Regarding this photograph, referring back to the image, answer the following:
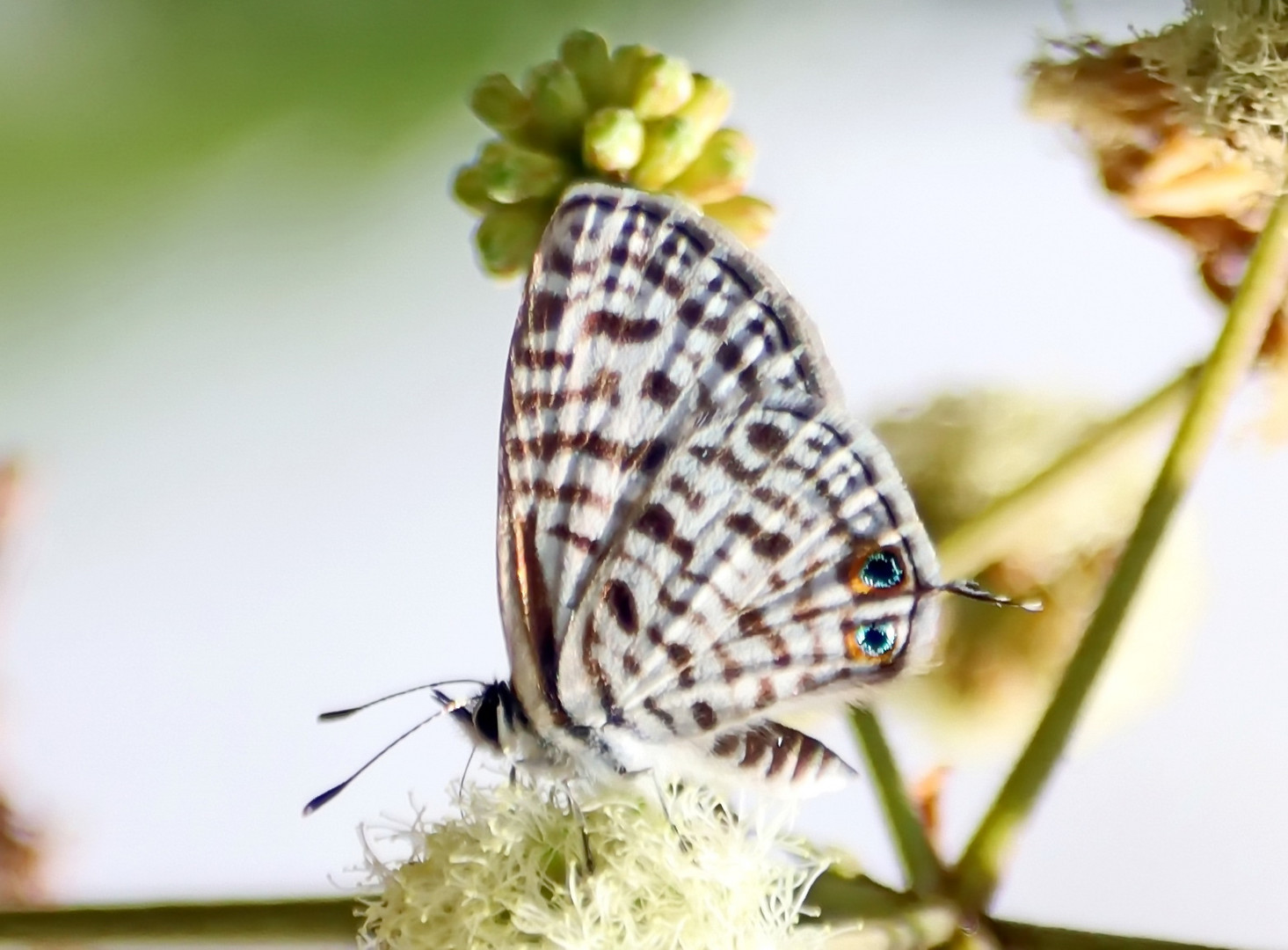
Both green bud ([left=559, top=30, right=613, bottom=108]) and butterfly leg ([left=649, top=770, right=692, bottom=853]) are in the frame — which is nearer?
butterfly leg ([left=649, top=770, right=692, bottom=853])

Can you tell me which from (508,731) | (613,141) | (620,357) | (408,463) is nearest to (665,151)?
(613,141)

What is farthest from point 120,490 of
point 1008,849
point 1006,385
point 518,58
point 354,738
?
point 1008,849

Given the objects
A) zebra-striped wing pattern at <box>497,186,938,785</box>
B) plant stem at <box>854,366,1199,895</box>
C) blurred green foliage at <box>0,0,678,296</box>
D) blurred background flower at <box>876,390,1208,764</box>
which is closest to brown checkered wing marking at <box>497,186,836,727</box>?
zebra-striped wing pattern at <box>497,186,938,785</box>

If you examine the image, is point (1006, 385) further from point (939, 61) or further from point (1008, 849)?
point (939, 61)

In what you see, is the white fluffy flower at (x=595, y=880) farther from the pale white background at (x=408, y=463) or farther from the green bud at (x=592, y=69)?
the pale white background at (x=408, y=463)

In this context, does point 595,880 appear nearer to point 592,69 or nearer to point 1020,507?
point 1020,507

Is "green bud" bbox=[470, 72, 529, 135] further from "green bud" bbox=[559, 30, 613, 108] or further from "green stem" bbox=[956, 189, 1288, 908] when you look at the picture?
"green stem" bbox=[956, 189, 1288, 908]
